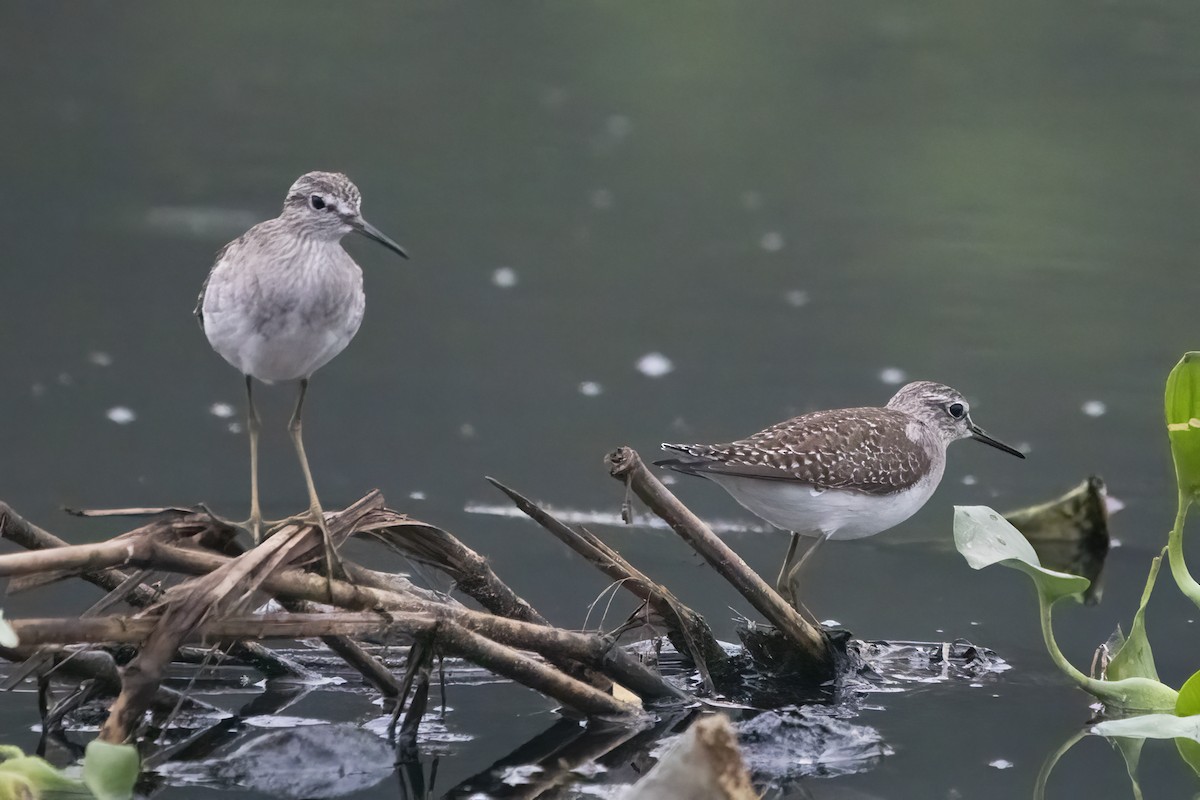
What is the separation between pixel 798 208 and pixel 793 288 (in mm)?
1051

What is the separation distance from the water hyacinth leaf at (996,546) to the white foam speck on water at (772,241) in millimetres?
4132

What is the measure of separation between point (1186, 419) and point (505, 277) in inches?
147

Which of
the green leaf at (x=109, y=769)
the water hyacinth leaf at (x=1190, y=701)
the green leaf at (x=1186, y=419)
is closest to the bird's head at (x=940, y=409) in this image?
the green leaf at (x=1186, y=419)

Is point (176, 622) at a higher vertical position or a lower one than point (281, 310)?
lower

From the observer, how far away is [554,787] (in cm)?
278

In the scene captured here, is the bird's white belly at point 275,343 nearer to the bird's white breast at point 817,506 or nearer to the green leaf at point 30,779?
the green leaf at point 30,779

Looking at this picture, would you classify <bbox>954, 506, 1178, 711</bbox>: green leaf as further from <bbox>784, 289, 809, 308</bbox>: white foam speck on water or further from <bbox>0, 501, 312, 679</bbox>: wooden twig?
<bbox>784, 289, 809, 308</bbox>: white foam speck on water

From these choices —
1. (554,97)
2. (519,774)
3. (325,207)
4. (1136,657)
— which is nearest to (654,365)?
(325,207)

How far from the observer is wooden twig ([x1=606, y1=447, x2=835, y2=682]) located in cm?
291

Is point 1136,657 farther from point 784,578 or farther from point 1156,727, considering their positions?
point 784,578

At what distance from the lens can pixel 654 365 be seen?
5629 millimetres

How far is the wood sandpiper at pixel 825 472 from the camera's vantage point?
370 centimetres

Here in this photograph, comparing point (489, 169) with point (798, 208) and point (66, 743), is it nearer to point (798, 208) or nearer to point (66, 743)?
point (798, 208)

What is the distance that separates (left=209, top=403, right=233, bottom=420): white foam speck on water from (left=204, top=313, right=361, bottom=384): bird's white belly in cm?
188
